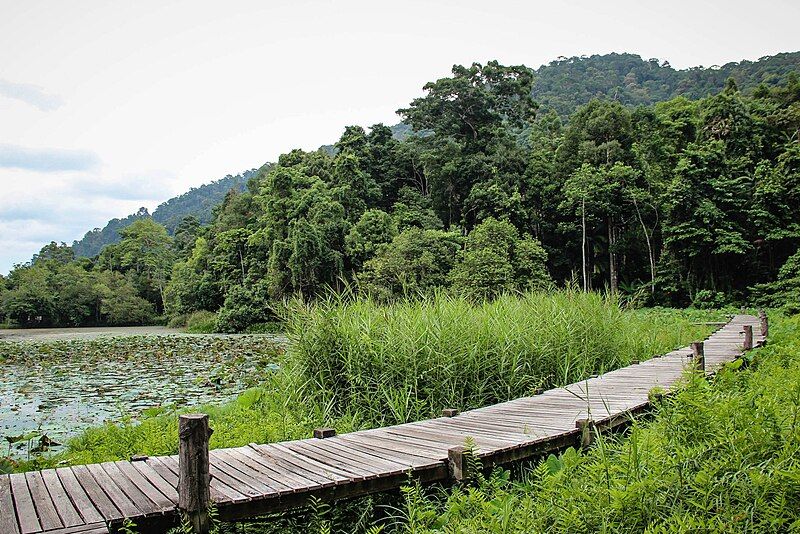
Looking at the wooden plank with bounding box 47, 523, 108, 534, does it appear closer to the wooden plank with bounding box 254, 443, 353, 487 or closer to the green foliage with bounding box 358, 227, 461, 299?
the wooden plank with bounding box 254, 443, 353, 487

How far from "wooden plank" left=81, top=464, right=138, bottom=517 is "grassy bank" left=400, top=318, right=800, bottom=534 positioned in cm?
154

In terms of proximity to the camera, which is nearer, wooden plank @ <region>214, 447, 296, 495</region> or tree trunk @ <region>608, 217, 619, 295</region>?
wooden plank @ <region>214, 447, 296, 495</region>

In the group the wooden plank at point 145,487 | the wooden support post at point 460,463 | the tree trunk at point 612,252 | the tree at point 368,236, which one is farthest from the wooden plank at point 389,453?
the tree trunk at point 612,252

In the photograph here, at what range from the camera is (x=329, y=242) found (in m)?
28.5

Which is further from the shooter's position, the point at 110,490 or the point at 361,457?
the point at 361,457

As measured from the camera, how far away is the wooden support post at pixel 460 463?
394 cm

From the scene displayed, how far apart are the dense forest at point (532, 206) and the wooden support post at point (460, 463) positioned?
54.3ft

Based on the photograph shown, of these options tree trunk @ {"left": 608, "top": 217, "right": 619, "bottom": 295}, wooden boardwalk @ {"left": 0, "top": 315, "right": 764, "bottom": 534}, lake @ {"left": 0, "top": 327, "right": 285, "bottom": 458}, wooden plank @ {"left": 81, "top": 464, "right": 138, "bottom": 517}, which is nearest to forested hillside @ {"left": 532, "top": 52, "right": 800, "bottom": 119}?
tree trunk @ {"left": 608, "top": 217, "right": 619, "bottom": 295}

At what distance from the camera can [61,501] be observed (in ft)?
10.9

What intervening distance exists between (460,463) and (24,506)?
2570 mm

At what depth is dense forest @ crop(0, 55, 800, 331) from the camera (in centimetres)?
2436

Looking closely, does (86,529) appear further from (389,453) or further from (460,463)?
(460,463)

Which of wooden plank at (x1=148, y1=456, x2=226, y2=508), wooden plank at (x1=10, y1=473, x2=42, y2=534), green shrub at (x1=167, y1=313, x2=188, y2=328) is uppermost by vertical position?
wooden plank at (x1=10, y1=473, x2=42, y2=534)

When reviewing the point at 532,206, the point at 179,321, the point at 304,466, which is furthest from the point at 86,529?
the point at 179,321
